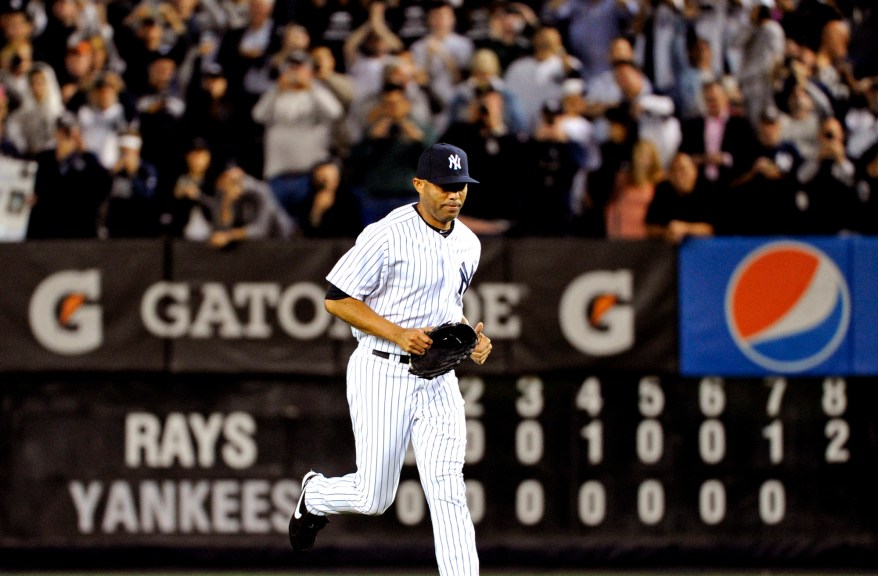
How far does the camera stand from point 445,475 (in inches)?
247

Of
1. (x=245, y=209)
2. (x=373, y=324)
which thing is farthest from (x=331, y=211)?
(x=373, y=324)

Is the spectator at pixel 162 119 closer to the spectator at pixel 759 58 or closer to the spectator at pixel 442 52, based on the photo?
the spectator at pixel 442 52

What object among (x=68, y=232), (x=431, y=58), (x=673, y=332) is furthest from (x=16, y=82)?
(x=673, y=332)

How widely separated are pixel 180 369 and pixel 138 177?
5.52 ft

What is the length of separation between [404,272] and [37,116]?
5898 mm

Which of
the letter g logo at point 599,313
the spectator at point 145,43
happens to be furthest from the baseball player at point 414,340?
the spectator at point 145,43

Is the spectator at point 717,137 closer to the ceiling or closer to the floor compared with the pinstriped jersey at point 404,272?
closer to the ceiling

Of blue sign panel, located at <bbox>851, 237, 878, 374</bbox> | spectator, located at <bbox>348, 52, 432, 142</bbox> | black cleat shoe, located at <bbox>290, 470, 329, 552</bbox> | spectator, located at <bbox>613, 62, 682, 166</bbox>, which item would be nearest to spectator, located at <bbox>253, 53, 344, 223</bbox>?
spectator, located at <bbox>348, 52, 432, 142</bbox>

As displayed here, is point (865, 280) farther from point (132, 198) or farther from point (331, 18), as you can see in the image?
point (331, 18)

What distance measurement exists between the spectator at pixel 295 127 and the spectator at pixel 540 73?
1.50m

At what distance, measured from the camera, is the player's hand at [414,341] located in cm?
623

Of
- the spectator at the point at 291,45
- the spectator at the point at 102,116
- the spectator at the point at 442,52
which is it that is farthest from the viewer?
the spectator at the point at 291,45

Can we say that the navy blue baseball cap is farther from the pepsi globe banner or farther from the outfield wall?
the pepsi globe banner

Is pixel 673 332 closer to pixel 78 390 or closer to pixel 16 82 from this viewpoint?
pixel 78 390
